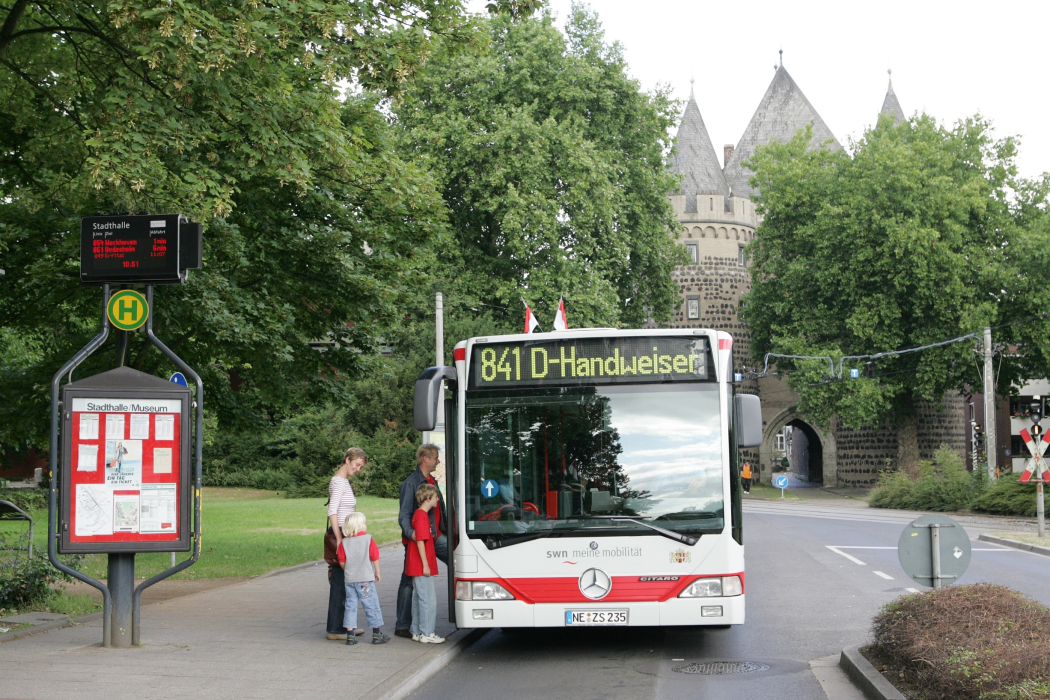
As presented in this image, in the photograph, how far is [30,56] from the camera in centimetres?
1340

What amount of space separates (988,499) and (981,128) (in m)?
17.4

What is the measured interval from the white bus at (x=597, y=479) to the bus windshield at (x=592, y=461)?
11mm

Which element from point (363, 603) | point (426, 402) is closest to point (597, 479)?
point (426, 402)

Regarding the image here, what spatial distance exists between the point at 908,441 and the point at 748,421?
138 feet

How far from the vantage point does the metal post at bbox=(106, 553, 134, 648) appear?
888cm

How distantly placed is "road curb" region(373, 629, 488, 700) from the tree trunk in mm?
40782

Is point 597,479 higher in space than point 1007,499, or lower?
higher

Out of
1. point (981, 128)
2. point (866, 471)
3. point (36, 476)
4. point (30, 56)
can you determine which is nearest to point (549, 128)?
point (981, 128)

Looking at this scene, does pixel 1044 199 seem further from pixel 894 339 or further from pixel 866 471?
pixel 866 471

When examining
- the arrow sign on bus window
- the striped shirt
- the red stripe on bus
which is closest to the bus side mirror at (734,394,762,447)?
the red stripe on bus

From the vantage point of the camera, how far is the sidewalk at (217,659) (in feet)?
24.0

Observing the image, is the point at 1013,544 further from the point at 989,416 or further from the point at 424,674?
the point at 424,674

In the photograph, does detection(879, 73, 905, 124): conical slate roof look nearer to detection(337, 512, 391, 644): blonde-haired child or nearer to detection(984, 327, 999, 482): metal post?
detection(984, 327, 999, 482): metal post

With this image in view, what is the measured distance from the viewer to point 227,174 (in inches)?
468
